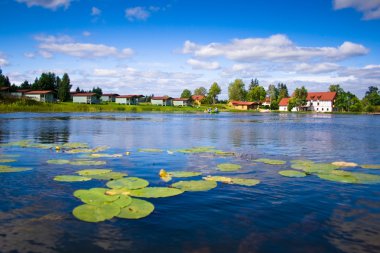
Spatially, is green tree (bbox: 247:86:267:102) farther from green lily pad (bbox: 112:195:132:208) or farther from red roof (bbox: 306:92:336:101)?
green lily pad (bbox: 112:195:132:208)

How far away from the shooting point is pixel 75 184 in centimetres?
920

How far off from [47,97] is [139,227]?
116 meters

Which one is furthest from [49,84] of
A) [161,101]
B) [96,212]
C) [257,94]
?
[96,212]

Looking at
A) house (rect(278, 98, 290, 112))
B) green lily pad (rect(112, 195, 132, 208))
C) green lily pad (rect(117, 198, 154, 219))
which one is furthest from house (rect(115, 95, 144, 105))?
green lily pad (rect(117, 198, 154, 219))

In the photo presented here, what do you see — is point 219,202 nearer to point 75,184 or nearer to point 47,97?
point 75,184

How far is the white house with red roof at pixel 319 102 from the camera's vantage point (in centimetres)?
13838

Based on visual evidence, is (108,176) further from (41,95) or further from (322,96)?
(322,96)

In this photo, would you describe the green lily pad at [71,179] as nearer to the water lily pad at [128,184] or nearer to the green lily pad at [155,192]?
the water lily pad at [128,184]

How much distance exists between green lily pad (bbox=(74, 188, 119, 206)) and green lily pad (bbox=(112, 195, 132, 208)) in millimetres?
105

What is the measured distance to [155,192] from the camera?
8016 millimetres

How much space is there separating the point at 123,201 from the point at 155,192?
1.25 m

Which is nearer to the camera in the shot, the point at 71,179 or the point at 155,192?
the point at 155,192

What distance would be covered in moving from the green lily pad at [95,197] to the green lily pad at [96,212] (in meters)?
0.19

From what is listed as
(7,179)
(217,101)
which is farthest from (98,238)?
(217,101)
